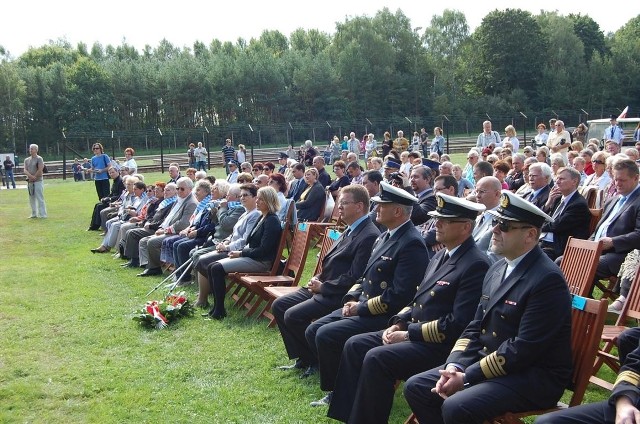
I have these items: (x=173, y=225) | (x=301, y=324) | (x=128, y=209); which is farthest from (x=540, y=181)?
(x=128, y=209)

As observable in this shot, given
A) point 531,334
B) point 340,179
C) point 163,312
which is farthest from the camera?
point 340,179

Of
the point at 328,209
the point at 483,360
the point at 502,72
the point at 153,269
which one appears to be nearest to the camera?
the point at 483,360

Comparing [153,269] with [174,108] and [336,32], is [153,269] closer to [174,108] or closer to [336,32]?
[174,108]

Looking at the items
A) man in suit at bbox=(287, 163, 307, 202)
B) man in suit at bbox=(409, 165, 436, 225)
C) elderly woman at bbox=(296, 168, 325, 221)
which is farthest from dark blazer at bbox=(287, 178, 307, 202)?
man in suit at bbox=(409, 165, 436, 225)

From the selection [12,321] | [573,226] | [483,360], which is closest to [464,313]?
[483,360]

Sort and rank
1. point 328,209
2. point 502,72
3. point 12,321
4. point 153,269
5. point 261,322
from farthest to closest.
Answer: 1. point 502,72
2. point 328,209
3. point 153,269
4. point 12,321
5. point 261,322

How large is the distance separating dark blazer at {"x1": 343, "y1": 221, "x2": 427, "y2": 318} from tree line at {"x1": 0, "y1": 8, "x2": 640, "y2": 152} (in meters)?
40.7

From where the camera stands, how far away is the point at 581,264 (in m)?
5.42

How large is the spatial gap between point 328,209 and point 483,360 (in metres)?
8.67

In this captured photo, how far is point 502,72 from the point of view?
72562mm

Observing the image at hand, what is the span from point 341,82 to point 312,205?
176ft

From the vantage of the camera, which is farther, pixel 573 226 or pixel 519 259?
pixel 573 226

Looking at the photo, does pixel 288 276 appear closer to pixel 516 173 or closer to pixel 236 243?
pixel 236 243

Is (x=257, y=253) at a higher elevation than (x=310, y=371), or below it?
higher
